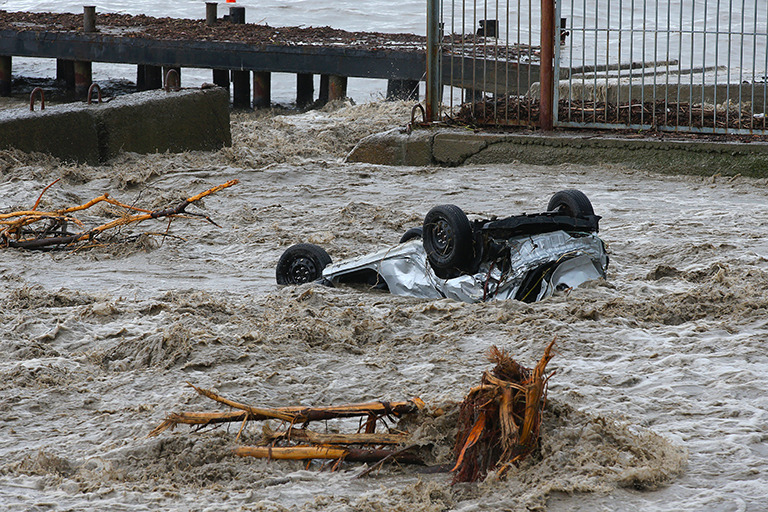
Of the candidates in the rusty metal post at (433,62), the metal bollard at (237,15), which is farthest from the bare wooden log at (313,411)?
the metal bollard at (237,15)

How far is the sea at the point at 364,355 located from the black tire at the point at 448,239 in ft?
0.87

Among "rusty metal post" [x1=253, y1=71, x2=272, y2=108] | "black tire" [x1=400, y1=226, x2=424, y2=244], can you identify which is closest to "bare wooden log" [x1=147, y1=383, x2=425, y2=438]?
"black tire" [x1=400, y1=226, x2=424, y2=244]

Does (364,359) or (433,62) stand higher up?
(433,62)

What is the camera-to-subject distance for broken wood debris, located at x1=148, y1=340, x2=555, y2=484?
277 centimetres

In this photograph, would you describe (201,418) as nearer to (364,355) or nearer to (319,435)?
(319,435)

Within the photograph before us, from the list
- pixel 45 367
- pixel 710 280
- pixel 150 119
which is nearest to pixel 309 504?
pixel 45 367

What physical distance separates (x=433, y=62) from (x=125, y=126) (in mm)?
3907

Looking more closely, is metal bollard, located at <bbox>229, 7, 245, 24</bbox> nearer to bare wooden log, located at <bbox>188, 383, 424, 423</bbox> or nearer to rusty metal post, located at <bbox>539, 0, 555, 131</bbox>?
rusty metal post, located at <bbox>539, 0, 555, 131</bbox>

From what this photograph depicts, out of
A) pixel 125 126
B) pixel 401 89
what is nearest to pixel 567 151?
pixel 125 126

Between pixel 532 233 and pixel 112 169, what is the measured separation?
6500 millimetres

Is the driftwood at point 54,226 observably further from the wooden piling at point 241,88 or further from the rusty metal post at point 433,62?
the wooden piling at point 241,88

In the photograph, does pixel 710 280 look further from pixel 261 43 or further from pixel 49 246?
pixel 261 43

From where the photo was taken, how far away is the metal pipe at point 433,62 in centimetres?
984

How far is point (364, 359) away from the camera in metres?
4.18
